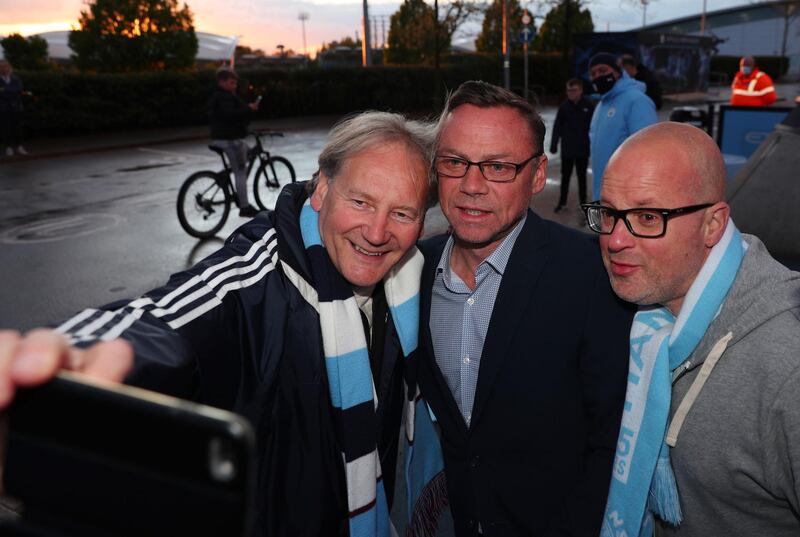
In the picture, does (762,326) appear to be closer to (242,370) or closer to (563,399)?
(563,399)

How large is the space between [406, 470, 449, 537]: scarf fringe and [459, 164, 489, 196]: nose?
1059 millimetres

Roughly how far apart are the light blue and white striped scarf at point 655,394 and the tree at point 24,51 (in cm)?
2581

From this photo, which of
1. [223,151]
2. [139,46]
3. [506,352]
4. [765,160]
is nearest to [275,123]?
[139,46]

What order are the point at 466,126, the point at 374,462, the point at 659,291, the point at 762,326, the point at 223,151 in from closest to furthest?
the point at 762,326, the point at 659,291, the point at 374,462, the point at 466,126, the point at 223,151

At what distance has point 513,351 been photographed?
197cm

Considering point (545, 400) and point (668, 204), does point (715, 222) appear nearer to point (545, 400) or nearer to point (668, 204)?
point (668, 204)

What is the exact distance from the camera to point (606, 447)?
1.98 metres

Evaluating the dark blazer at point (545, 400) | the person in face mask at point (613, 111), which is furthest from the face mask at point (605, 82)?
the dark blazer at point (545, 400)

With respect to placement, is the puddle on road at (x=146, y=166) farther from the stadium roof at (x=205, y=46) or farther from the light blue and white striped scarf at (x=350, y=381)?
the stadium roof at (x=205, y=46)

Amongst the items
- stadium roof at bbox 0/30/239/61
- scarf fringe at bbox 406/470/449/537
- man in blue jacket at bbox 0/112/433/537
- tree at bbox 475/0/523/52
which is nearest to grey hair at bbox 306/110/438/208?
man in blue jacket at bbox 0/112/433/537

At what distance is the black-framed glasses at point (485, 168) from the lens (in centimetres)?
227

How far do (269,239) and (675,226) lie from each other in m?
1.14

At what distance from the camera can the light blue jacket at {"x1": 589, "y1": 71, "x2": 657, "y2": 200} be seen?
261 inches

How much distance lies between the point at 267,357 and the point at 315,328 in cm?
18
